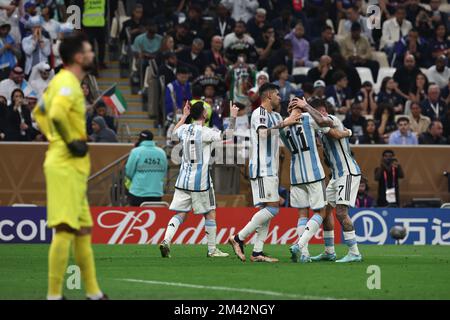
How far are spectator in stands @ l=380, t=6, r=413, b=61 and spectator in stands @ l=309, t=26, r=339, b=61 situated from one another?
1967mm

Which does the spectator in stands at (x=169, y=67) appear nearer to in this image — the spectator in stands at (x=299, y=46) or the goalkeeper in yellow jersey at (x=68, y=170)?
the spectator in stands at (x=299, y=46)

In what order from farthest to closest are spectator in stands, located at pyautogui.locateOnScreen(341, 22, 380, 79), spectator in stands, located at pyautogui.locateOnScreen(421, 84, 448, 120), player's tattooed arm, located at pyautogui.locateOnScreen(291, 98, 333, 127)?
spectator in stands, located at pyautogui.locateOnScreen(341, 22, 380, 79), spectator in stands, located at pyautogui.locateOnScreen(421, 84, 448, 120), player's tattooed arm, located at pyautogui.locateOnScreen(291, 98, 333, 127)

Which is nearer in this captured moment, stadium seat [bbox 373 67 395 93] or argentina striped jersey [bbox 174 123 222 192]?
argentina striped jersey [bbox 174 123 222 192]

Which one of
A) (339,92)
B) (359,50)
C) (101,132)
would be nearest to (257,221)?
(101,132)

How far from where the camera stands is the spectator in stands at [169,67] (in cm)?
2625

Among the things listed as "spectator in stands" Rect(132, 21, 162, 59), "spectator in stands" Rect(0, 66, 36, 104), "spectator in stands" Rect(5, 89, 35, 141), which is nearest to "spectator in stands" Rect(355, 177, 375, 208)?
"spectator in stands" Rect(132, 21, 162, 59)

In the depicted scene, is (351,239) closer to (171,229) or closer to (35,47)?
(171,229)

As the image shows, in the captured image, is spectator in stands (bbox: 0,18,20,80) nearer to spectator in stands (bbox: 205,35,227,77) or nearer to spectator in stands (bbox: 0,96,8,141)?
spectator in stands (bbox: 0,96,8,141)

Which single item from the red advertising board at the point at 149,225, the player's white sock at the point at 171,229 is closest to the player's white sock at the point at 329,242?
the player's white sock at the point at 171,229

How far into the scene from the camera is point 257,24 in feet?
95.3

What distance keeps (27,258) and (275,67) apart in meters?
11.2

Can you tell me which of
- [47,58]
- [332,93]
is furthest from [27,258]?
[332,93]

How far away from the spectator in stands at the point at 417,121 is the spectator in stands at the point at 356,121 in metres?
1.35

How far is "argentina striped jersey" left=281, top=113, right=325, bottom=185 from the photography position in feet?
54.6
